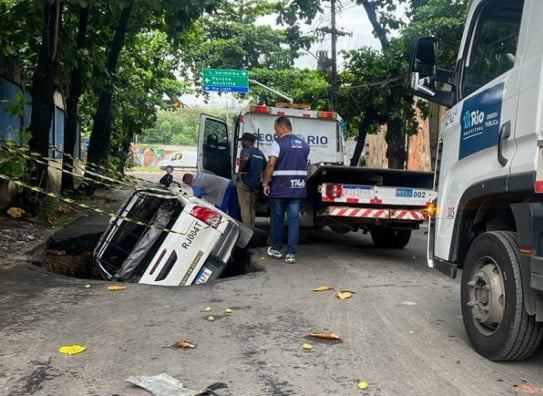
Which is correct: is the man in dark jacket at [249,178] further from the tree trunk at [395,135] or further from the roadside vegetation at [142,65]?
the tree trunk at [395,135]

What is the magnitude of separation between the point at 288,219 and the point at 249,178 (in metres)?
1.52

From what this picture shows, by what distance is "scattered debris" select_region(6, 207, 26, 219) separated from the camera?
30.3ft

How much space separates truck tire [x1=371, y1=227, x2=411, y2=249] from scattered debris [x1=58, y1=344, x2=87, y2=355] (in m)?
5.78

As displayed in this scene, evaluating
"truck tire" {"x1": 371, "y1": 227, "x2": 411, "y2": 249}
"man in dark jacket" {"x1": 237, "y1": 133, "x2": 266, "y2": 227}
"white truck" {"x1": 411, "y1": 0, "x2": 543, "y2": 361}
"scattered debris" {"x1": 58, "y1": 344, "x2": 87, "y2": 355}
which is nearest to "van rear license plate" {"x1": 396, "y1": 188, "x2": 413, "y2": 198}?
"truck tire" {"x1": 371, "y1": 227, "x2": 411, "y2": 249}

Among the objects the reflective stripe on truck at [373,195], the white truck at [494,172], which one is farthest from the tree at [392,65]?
the white truck at [494,172]

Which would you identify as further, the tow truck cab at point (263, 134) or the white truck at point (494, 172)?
the tow truck cab at point (263, 134)

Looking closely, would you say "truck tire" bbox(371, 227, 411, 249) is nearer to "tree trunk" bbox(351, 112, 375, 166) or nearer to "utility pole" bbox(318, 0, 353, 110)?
"tree trunk" bbox(351, 112, 375, 166)

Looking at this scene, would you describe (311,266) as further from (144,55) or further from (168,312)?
(144,55)

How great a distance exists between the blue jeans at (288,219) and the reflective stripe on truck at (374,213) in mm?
513

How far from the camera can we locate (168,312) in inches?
196

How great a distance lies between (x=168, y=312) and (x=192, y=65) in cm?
2730

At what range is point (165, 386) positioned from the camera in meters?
3.31

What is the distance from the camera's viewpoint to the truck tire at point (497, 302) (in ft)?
11.6

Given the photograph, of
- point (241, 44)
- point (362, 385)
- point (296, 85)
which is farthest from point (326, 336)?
point (241, 44)
